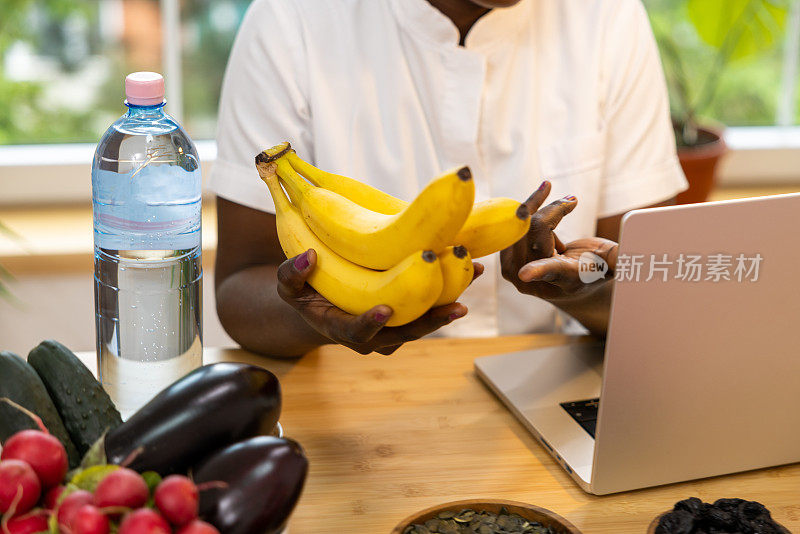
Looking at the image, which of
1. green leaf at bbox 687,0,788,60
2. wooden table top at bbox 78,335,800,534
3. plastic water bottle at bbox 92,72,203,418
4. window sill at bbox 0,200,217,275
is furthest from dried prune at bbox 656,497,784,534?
green leaf at bbox 687,0,788,60

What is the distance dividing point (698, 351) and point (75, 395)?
56 centimetres

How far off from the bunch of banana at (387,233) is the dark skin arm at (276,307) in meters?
0.02

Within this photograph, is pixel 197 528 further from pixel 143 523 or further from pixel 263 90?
pixel 263 90

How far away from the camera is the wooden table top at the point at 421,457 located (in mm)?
841

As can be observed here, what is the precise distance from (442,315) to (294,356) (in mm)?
418

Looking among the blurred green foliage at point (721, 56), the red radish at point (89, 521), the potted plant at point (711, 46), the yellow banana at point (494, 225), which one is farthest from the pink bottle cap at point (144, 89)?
the blurred green foliage at point (721, 56)

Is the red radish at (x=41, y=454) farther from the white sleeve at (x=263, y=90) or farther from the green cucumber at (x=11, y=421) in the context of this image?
the white sleeve at (x=263, y=90)

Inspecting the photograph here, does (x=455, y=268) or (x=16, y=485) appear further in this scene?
(x=455, y=268)

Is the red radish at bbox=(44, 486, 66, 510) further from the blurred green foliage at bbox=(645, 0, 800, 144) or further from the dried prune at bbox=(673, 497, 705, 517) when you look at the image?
the blurred green foliage at bbox=(645, 0, 800, 144)

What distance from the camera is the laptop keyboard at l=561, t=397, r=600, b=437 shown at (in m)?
0.97

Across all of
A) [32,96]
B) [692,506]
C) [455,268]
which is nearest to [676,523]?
[692,506]

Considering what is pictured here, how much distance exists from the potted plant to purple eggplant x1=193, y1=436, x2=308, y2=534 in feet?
5.26

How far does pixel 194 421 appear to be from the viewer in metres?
0.65

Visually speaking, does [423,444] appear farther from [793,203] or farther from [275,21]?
[275,21]
